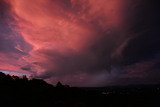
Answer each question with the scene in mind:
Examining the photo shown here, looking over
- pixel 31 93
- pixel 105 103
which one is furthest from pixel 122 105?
pixel 31 93

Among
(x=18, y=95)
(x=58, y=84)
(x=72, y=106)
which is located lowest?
(x=72, y=106)

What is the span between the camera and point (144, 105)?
357 feet

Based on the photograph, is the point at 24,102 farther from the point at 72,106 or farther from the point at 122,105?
the point at 122,105

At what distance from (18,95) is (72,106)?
2076 cm

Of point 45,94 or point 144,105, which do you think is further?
point 144,105

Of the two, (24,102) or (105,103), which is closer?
(24,102)

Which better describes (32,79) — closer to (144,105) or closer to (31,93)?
(31,93)

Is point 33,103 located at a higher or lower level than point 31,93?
lower

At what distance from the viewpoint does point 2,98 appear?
6625 centimetres

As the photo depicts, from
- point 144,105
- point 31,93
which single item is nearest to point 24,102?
point 31,93

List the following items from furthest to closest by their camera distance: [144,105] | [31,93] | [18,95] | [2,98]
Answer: [144,105] < [31,93] < [18,95] < [2,98]

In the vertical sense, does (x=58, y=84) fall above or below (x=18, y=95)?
above

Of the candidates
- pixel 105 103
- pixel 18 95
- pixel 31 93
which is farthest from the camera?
pixel 105 103

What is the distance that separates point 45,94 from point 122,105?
32.5m
